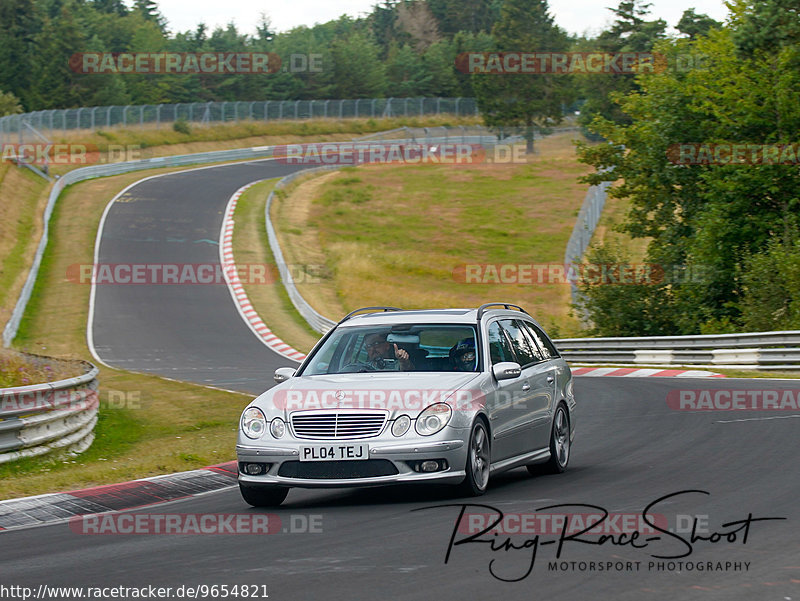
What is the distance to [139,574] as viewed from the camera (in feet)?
20.8

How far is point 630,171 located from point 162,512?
2845cm

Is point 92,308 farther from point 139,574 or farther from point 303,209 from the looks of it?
point 139,574

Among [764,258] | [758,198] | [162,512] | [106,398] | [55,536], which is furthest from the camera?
[758,198]

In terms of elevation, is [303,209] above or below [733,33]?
below

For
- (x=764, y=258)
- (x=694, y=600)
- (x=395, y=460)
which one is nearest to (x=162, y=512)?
(x=395, y=460)

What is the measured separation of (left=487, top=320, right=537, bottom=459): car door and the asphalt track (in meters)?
0.38

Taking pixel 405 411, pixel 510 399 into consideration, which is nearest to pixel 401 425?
pixel 405 411

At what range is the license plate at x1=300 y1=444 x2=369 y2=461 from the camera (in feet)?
28.0

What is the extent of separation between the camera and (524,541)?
6820 mm

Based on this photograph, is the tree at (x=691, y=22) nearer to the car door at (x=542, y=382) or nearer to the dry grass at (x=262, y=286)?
the dry grass at (x=262, y=286)
